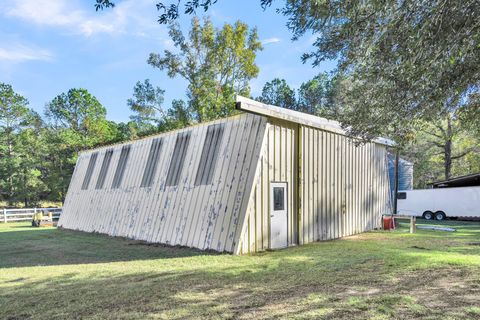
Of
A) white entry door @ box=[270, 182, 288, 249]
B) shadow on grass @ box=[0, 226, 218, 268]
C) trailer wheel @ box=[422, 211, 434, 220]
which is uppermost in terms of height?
trailer wheel @ box=[422, 211, 434, 220]

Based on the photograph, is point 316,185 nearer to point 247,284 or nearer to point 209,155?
point 209,155

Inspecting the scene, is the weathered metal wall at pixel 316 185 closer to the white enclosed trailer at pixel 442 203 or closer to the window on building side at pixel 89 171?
the white enclosed trailer at pixel 442 203

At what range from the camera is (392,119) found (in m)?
6.40

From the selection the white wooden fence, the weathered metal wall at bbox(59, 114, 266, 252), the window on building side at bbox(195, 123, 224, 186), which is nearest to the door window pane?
the weathered metal wall at bbox(59, 114, 266, 252)

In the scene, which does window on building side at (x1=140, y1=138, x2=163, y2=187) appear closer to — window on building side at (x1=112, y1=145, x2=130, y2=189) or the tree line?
window on building side at (x1=112, y1=145, x2=130, y2=189)

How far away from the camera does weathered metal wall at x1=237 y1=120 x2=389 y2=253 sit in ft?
27.9

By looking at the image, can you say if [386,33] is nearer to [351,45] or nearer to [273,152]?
[351,45]

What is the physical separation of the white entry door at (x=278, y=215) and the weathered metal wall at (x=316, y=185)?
16 cm

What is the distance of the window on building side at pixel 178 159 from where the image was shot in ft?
33.8

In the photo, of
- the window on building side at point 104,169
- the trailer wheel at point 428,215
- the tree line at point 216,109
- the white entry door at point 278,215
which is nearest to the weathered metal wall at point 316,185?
the white entry door at point 278,215

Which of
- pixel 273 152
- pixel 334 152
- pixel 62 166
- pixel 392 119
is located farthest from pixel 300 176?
A: pixel 62 166

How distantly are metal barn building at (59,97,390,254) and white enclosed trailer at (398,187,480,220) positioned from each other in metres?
9.20

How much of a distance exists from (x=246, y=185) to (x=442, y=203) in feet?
56.8

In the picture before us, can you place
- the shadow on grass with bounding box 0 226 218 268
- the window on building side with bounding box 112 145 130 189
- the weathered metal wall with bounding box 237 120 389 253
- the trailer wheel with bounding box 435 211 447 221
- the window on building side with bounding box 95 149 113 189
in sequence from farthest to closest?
the trailer wheel with bounding box 435 211 447 221 < the window on building side with bounding box 95 149 113 189 < the window on building side with bounding box 112 145 130 189 < the weathered metal wall with bounding box 237 120 389 253 < the shadow on grass with bounding box 0 226 218 268
